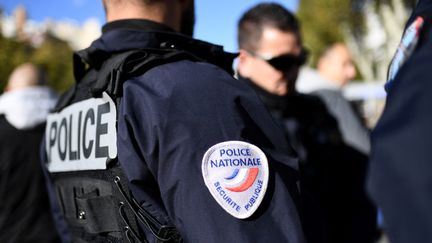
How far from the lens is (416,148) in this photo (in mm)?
651

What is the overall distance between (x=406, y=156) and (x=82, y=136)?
45.2 inches

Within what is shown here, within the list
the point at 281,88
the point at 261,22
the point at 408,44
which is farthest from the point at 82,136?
the point at 261,22

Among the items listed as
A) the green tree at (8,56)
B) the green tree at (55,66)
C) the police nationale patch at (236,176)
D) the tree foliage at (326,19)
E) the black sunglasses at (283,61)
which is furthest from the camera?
the green tree at (55,66)

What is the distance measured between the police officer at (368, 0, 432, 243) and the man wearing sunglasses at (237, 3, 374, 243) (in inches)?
66.3

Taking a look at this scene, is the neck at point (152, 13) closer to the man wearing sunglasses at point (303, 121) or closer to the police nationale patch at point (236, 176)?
the police nationale patch at point (236, 176)

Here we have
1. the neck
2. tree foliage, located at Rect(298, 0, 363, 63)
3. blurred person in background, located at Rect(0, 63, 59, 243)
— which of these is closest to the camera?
the neck

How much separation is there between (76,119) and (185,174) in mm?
599

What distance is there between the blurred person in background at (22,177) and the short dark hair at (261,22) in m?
1.30

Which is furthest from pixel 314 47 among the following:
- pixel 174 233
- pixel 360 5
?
pixel 174 233

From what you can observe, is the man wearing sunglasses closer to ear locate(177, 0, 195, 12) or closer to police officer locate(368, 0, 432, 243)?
ear locate(177, 0, 195, 12)

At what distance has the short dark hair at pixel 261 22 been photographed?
→ 264 centimetres

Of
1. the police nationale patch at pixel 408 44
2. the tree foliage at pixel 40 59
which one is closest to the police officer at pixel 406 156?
the police nationale patch at pixel 408 44

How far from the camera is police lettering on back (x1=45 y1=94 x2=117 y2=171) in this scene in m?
1.45

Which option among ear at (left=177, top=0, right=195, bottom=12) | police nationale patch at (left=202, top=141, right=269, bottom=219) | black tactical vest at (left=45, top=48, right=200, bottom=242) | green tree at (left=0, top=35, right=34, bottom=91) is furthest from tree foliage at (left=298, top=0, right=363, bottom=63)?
police nationale patch at (left=202, top=141, right=269, bottom=219)
